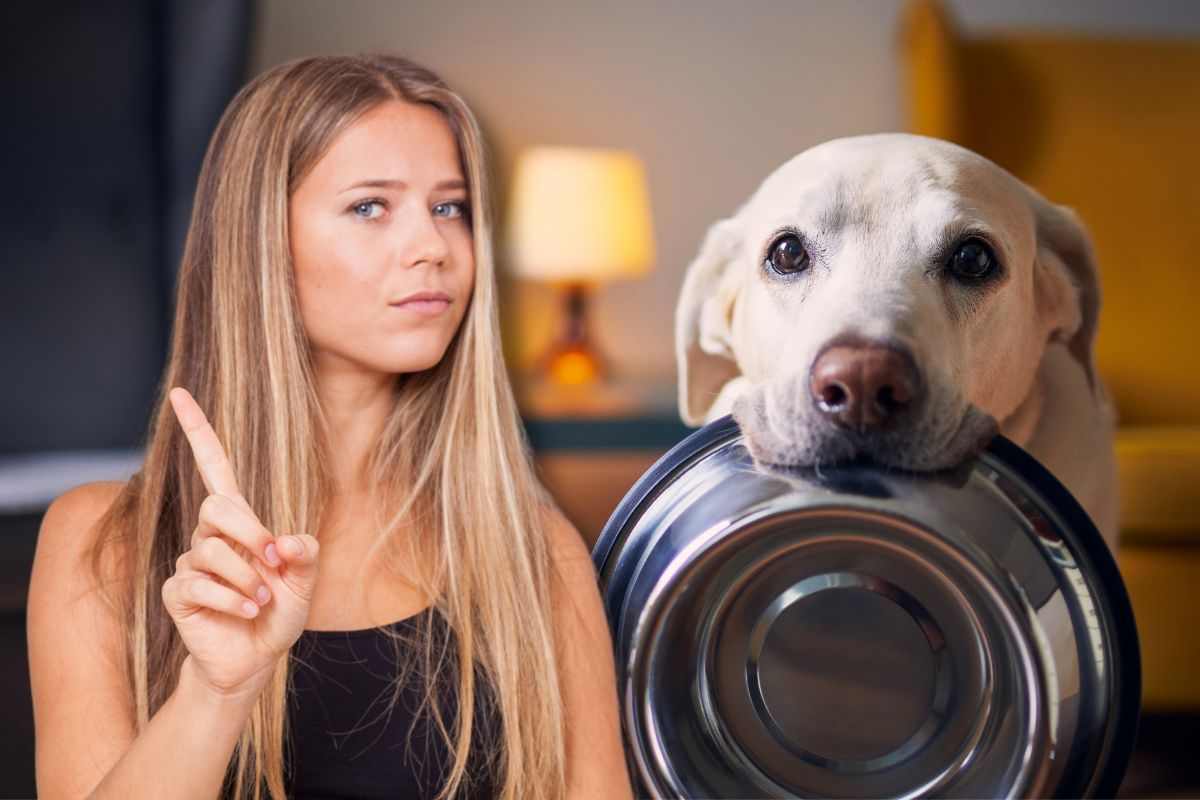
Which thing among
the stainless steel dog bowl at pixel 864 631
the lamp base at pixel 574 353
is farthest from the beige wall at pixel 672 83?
the stainless steel dog bowl at pixel 864 631

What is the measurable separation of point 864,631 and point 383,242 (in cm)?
51

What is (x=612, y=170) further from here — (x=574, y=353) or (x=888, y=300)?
(x=888, y=300)

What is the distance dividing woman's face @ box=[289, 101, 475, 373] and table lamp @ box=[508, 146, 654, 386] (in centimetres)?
221

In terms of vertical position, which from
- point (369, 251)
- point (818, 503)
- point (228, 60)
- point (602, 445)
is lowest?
point (602, 445)

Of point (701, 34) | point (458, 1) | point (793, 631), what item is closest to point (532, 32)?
point (458, 1)

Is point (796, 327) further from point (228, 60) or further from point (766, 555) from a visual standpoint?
point (228, 60)

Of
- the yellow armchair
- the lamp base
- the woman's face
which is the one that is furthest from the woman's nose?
the lamp base

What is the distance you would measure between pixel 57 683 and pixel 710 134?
3.04 metres

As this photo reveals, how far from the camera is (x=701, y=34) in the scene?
376 cm

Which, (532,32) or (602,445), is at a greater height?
(532,32)

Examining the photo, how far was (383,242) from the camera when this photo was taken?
1057 millimetres

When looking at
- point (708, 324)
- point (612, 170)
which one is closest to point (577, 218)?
point (612, 170)

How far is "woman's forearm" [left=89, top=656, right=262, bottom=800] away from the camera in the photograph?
0.87m

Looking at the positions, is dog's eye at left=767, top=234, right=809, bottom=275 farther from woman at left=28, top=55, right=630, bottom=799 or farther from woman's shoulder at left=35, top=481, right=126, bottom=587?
woman's shoulder at left=35, top=481, right=126, bottom=587
